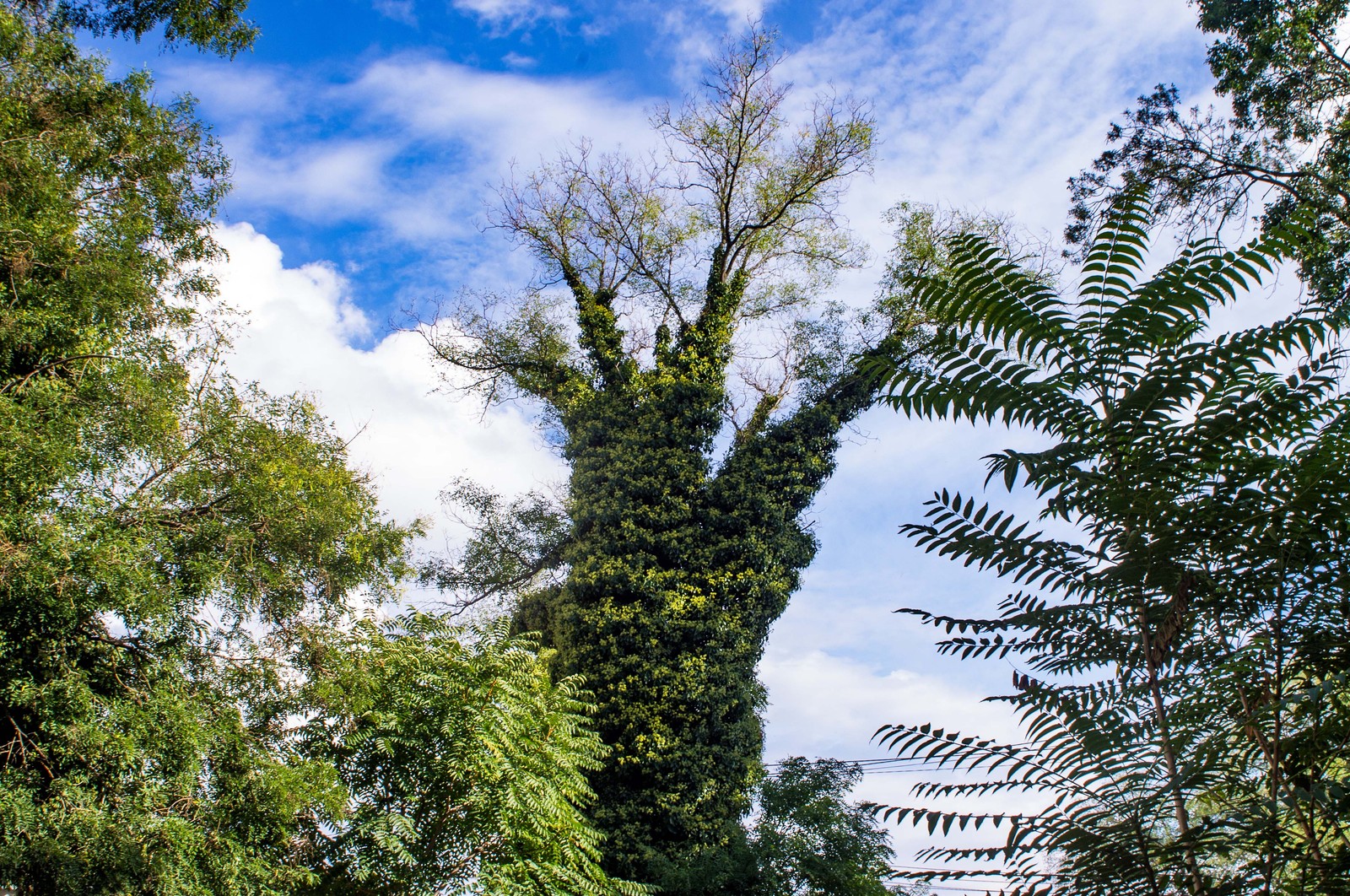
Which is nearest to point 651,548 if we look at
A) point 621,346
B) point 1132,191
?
point 621,346

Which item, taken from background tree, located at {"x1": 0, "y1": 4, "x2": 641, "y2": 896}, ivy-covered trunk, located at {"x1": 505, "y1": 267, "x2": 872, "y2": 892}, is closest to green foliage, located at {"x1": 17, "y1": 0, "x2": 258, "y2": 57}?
background tree, located at {"x1": 0, "y1": 4, "x2": 641, "y2": 896}

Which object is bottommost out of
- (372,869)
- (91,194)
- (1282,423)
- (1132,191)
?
(372,869)

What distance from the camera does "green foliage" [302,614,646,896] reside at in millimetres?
7883

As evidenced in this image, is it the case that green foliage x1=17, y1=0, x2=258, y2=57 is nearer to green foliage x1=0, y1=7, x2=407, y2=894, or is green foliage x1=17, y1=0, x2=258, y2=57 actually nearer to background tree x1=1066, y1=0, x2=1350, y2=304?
green foliage x1=0, y1=7, x2=407, y2=894

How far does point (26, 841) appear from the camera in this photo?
22.8 feet

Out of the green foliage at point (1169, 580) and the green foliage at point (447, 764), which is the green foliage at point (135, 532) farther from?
the green foliage at point (1169, 580)

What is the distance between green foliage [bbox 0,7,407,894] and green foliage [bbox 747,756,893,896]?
14.6ft

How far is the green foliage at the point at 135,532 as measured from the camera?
722 cm

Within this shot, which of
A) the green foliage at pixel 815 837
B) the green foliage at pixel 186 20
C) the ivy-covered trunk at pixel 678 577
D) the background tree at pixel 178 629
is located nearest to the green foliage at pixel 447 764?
the background tree at pixel 178 629

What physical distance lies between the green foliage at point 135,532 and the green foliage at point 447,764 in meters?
0.49

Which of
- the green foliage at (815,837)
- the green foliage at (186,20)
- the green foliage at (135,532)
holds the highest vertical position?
the green foliage at (186,20)

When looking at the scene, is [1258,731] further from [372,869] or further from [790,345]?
[790,345]

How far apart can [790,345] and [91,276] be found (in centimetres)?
1006

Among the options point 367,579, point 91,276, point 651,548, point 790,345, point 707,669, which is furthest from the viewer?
point 790,345
